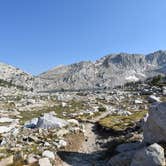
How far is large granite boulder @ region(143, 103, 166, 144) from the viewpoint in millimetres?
25453

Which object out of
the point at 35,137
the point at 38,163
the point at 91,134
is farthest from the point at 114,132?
the point at 38,163

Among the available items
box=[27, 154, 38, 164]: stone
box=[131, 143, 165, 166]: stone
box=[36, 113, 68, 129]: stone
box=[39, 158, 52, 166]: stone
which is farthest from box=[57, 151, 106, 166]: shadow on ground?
box=[36, 113, 68, 129]: stone

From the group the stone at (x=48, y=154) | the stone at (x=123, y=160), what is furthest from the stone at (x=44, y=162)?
the stone at (x=123, y=160)

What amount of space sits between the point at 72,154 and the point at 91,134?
12715 millimetres

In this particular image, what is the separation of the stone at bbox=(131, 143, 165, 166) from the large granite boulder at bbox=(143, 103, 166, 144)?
118 inches

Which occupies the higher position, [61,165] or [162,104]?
[162,104]

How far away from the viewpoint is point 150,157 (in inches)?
863

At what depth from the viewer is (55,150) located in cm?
2888

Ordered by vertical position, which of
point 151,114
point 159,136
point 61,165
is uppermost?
point 151,114

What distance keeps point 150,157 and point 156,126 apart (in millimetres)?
4540

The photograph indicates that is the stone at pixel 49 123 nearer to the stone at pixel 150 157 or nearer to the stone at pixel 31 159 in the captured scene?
the stone at pixel 31 159

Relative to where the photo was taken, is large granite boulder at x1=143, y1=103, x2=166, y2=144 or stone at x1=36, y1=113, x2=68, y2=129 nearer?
large granite boulder at x1=143, y1=103, x2=166, y2=144

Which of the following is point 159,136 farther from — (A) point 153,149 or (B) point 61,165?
(B) point 61,165

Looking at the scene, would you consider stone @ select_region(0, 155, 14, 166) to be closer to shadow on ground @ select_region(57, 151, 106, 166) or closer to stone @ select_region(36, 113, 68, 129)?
shadow on ground @ select_region(57, 151, 106, 166)
